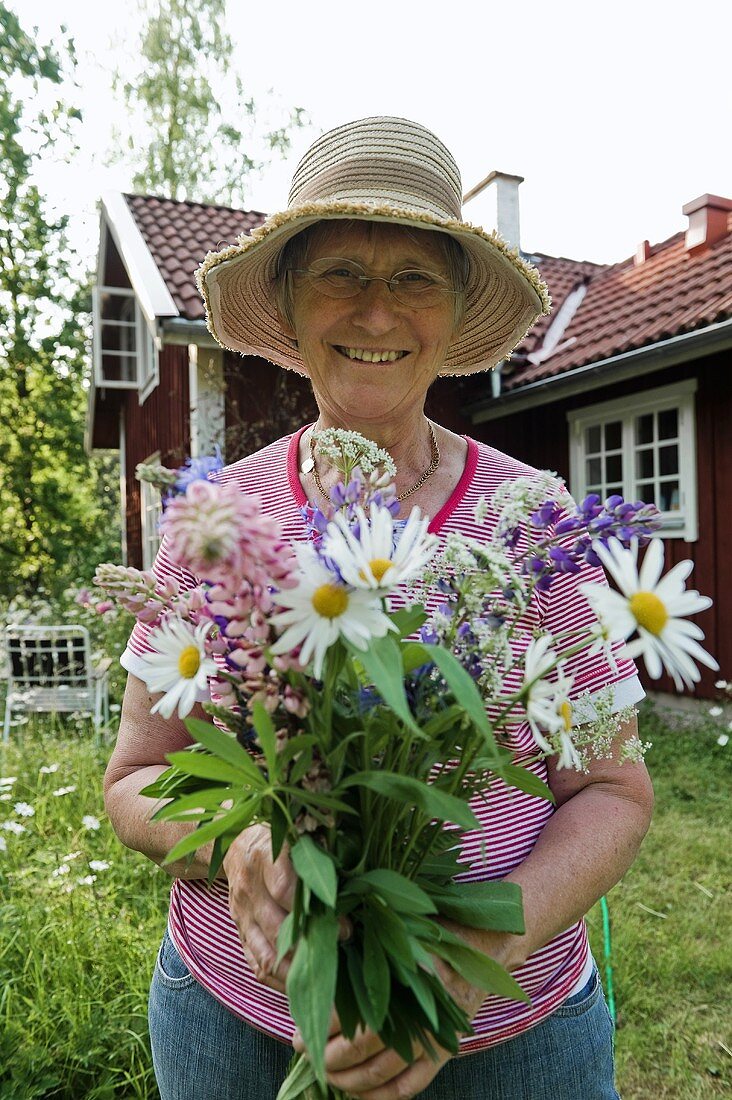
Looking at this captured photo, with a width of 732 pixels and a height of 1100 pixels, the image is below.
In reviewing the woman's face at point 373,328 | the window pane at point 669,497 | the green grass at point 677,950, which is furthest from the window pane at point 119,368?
the woman's face at point 373,328

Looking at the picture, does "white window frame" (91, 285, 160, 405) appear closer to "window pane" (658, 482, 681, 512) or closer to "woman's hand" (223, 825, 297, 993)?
"window pane" (658, 482, 681, 512)

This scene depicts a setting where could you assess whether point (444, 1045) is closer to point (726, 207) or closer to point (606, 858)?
point (606, 858)

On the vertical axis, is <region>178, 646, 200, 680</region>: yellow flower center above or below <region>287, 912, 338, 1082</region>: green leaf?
above

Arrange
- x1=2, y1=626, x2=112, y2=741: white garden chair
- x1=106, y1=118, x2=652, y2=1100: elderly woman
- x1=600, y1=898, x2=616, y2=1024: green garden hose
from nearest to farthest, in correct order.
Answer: x1=106, y1=118, x2=652, y2=1100: elderly woman
x1=600, y1=898, x2=616, y2=1024: green garden hose
x1=2, y1=626, x2=112, y2=741: white garden chair

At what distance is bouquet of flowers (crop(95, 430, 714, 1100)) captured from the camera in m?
0.63

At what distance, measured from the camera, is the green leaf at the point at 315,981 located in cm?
67

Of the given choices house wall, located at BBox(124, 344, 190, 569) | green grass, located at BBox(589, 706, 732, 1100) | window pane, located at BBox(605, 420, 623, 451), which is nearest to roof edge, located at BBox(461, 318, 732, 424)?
window pane, located at BBox(605, 420, 623, 451)

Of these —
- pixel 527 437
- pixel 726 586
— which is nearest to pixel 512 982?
pixel 726 586

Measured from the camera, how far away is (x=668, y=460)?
7711 mm

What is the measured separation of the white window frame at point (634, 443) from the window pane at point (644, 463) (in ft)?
0.19

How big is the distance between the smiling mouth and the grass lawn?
2.22 m

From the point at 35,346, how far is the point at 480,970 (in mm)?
18737

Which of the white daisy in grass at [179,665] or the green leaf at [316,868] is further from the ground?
the white daisy in grass at [179,665]

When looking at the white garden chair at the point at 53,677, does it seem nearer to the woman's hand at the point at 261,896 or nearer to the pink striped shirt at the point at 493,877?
the pink striped shirt at the point at 493,877
